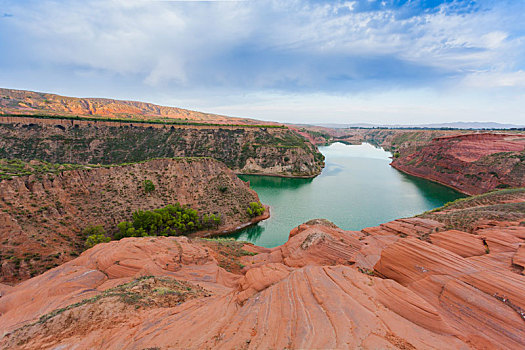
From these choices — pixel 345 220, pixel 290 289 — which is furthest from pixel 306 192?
pixel 290 289

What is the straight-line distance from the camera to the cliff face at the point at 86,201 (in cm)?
2003

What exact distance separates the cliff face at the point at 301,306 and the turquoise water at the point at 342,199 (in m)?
21.1

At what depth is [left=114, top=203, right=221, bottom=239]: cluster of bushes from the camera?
1120 inches

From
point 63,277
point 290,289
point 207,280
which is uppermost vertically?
point 290,289

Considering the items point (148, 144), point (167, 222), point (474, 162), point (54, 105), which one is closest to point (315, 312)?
point (167, 222)

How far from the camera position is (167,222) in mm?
31500

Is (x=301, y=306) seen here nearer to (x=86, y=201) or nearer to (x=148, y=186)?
(x=86, y=201)

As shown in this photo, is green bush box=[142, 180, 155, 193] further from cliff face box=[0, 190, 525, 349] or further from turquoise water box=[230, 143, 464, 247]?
cliff face box=[0, 190, 525, 349]

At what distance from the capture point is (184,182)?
38.9 m

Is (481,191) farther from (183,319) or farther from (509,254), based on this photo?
(183,319)

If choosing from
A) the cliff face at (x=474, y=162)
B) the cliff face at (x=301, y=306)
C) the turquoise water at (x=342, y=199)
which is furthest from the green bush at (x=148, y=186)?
the cliff face at (x=474, y=162)

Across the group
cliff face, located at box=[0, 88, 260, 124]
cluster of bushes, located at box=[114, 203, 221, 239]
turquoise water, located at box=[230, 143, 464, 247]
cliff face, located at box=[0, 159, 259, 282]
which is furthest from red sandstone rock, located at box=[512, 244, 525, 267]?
cliff face, located at box=[0, 88, 260, 124]

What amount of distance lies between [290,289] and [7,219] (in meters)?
27.8

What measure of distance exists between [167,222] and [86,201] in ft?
34.6
